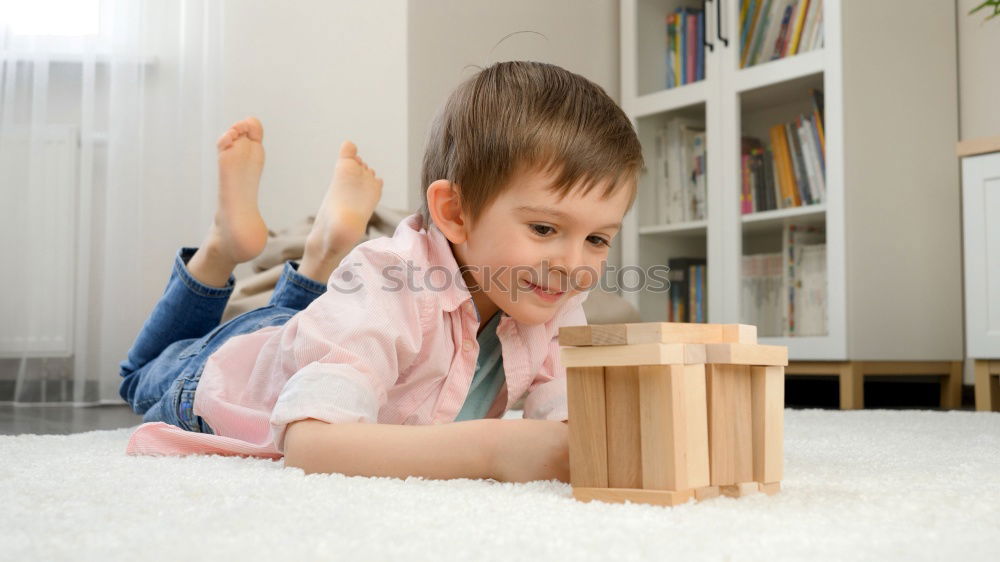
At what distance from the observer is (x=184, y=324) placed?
4.38 feet

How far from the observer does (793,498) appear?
0.62 m

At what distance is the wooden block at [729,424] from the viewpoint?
0.61 meters

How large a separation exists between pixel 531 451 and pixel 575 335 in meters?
0.13

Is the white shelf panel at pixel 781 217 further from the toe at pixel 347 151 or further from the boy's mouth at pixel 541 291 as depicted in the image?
the boy's mouth at pixel 541 291

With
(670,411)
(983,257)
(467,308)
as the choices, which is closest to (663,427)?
(670,411)

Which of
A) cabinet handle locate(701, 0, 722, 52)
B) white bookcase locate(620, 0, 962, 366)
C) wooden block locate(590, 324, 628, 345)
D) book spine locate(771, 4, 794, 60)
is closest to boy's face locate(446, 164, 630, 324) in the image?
wooden block locate(590, 324, 628, 345)

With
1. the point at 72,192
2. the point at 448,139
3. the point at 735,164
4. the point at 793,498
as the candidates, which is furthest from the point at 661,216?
the point at 793,498

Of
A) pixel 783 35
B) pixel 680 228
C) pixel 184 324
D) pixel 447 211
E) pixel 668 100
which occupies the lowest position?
pixel 184 324

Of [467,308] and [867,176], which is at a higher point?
[867,176]

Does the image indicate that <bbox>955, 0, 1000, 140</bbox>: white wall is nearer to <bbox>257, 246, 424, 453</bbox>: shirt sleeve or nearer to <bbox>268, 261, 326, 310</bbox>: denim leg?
<bbox>268, 261, 326, 310</bbox>: denim leg

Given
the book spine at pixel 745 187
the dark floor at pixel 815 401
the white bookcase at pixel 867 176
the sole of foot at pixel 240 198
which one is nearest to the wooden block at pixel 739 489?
the sole of foot at pixel 240 198

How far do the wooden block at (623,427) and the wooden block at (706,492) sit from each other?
4cm

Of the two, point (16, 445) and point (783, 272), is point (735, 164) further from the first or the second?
point (16, 445)

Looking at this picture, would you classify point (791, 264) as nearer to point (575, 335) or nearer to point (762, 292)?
point (762, 292)
